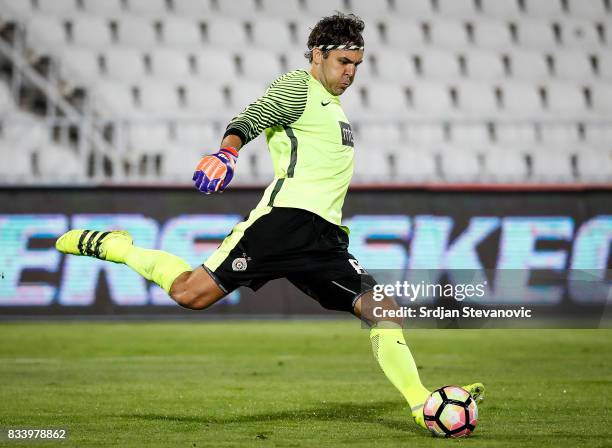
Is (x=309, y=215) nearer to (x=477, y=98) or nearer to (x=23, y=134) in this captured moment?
(x=23, y=134)

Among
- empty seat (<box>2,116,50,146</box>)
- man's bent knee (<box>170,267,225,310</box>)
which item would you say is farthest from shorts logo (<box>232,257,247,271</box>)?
empty seat (<box>2,116,50,146</box>)

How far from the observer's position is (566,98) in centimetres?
2119

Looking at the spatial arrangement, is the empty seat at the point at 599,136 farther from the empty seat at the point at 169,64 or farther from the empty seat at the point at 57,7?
the empty seat at the point at 57,7

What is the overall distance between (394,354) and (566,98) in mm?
16456

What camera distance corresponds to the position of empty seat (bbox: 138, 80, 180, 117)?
66.2ft

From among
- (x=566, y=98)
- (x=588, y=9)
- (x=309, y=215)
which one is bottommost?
(x=309, y=215)

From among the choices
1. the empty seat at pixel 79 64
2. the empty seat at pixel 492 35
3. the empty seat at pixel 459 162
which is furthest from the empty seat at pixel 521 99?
the empty seat at pixel 79 64

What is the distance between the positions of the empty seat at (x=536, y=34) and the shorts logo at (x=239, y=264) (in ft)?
55.8

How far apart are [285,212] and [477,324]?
25.3 feet

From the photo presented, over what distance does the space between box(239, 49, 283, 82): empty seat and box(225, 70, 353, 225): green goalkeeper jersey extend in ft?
48.8

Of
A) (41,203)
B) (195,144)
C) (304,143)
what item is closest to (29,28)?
(195,144)

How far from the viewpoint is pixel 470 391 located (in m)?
5.77

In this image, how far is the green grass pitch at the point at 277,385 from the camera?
5855mm
